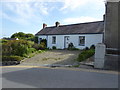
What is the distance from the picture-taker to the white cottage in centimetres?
1856

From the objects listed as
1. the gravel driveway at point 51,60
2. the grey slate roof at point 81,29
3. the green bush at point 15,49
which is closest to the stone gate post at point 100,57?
the gravel driveway at point 51,60

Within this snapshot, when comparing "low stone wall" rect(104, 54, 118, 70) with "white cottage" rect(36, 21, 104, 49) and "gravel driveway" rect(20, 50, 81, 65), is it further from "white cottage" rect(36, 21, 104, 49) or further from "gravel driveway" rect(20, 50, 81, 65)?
"white cottage" rect(36, 21, 104, 49)

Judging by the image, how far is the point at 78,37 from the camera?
2008cm

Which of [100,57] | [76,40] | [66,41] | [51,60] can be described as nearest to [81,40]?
[76,40]

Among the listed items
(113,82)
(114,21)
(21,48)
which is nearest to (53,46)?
(21,48)

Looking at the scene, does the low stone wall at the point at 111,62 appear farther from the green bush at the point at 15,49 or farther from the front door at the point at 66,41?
the front door at the point at 66,41

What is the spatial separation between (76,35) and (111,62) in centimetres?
1195

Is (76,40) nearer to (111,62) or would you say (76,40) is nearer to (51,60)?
(51,60)

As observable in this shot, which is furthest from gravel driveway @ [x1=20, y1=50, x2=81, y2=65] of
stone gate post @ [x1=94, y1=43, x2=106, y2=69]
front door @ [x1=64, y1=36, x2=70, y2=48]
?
front door @ [x1=64, y1=36, x2=70, y2=48]

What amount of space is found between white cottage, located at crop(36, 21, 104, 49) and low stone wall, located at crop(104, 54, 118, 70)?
9.35 meters

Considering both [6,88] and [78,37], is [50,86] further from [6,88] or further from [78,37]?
[78,37]

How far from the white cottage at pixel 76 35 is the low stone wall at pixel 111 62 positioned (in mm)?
9350

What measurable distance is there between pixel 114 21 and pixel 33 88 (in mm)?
8103

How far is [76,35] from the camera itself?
66.4 feet
